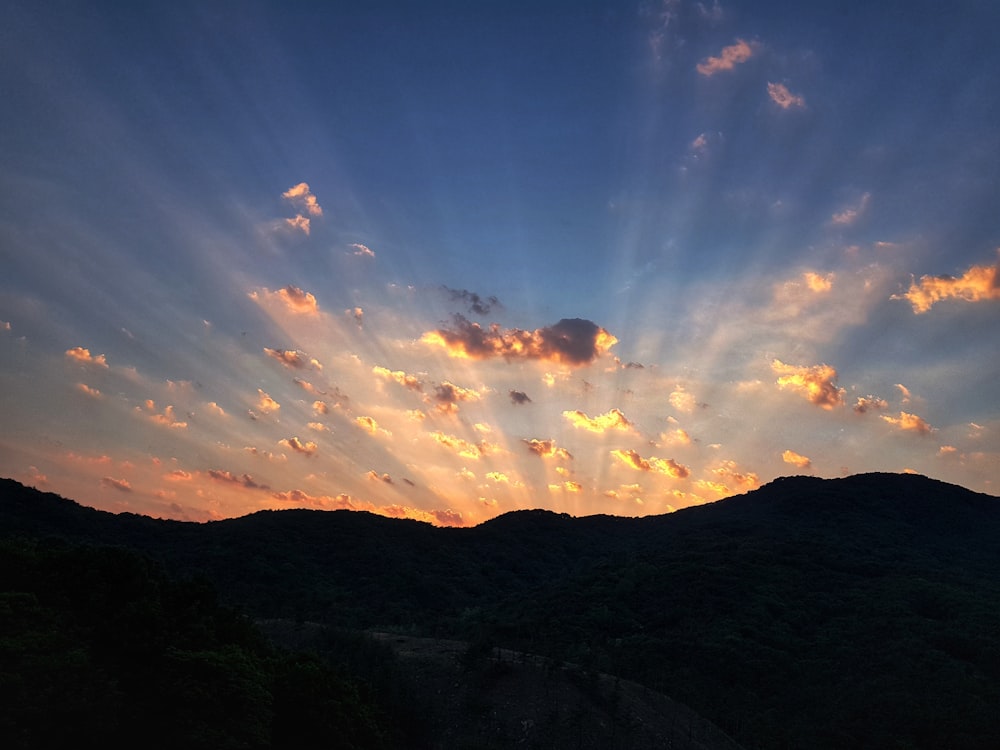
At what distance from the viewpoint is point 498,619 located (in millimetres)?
80062

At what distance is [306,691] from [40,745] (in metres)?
12.6

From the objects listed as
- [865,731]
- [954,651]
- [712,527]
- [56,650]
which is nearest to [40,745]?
[56,650]

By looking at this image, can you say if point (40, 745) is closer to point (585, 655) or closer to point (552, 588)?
point (585, 655)

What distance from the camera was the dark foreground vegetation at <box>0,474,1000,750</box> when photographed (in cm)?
2886

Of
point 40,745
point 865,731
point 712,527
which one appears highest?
point 712,527

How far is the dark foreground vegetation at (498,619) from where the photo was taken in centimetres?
2886

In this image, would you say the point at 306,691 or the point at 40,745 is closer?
the point at 40,745

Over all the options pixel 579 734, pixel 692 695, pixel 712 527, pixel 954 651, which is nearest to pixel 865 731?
pixel 692 695

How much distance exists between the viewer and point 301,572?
338 ft

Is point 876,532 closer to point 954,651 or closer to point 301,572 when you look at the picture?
point 954,651

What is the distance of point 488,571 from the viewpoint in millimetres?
127750

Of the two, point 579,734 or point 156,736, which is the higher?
point 579,734

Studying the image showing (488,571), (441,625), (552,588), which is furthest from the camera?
(488,571)

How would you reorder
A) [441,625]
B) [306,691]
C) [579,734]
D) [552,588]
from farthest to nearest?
[552,588]
[441,625]
[579,734]
[306,691]
